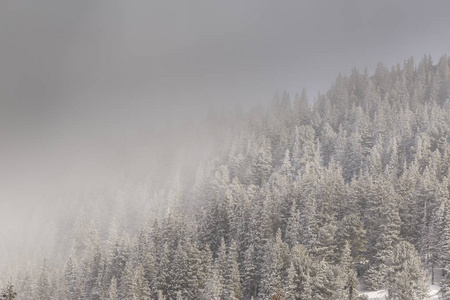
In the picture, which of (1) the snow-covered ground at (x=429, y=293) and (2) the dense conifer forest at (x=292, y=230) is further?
(2) the dense conifer forest at (x=292, y=230)

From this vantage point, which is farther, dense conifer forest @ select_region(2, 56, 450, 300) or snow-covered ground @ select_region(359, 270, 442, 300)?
dense conifer forest @ select_region(2, 56, 450, 300)

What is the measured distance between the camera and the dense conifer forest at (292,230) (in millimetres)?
45344

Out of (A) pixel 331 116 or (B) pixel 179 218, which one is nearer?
(B) pixel 179 218

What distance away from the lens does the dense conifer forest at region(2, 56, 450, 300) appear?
45.3 m

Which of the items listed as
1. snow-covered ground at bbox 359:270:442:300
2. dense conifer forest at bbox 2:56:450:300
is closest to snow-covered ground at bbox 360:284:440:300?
snow-covered ground at bbox 359:270:442:300

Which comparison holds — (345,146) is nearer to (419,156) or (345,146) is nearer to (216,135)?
(419,156)

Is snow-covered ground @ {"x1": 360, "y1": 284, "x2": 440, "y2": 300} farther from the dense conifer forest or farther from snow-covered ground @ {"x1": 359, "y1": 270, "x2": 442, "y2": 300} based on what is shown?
the dense conifer forest

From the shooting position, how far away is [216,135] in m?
160

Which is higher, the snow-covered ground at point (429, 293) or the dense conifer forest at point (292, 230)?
the dense conifer forest at point (292, 230)

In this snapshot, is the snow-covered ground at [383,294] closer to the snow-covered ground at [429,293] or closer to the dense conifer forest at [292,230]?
the snow-covered ground at [429,293]

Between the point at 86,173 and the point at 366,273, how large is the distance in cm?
16606

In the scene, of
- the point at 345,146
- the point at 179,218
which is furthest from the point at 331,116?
the point at 179,218

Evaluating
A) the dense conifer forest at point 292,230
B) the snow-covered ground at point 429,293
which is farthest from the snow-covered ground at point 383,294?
the dense conifer forest at point 292,230

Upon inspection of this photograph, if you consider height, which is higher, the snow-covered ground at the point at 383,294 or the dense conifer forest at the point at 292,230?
the dense conifer forest at the point at 292,230
